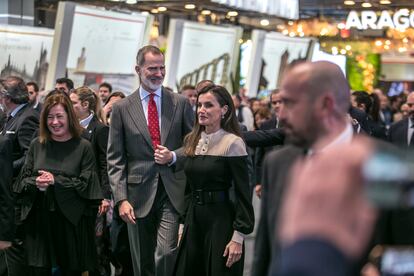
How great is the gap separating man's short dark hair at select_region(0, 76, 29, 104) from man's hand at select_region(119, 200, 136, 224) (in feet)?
6.72

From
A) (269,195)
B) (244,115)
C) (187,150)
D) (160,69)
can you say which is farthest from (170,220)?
(244,115)

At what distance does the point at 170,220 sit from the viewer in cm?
669

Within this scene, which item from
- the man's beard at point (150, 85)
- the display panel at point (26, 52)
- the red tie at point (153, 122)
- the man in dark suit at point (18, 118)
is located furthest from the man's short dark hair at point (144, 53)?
the display panel at point (26, 52)

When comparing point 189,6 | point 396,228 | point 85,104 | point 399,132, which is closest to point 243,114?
point 189,6

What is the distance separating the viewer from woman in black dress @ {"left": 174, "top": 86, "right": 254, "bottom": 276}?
6043mm

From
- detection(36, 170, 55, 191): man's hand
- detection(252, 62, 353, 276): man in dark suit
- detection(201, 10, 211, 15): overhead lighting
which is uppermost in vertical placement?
detection(201, 10, 211, 15): overhead lighting

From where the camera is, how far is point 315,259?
59.4 inches

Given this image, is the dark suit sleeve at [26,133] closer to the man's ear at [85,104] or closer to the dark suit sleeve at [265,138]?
the man's ear at [85,104]

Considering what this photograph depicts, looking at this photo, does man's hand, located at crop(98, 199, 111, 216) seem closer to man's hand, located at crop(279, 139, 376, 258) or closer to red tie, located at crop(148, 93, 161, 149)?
red tie, located at crop(148, 93, 161, 149)

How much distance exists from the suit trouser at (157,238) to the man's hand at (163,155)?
0.23 m

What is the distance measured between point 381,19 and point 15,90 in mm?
18574

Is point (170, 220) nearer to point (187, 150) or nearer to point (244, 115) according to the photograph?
point (187, 150)

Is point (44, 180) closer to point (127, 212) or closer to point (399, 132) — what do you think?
point (127, 212)

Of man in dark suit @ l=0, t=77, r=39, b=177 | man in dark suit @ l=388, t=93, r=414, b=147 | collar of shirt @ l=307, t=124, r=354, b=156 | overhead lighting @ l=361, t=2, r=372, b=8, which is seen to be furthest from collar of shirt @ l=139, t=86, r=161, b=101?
overhead lighting @ l=361, t=2, r=372, b=8
